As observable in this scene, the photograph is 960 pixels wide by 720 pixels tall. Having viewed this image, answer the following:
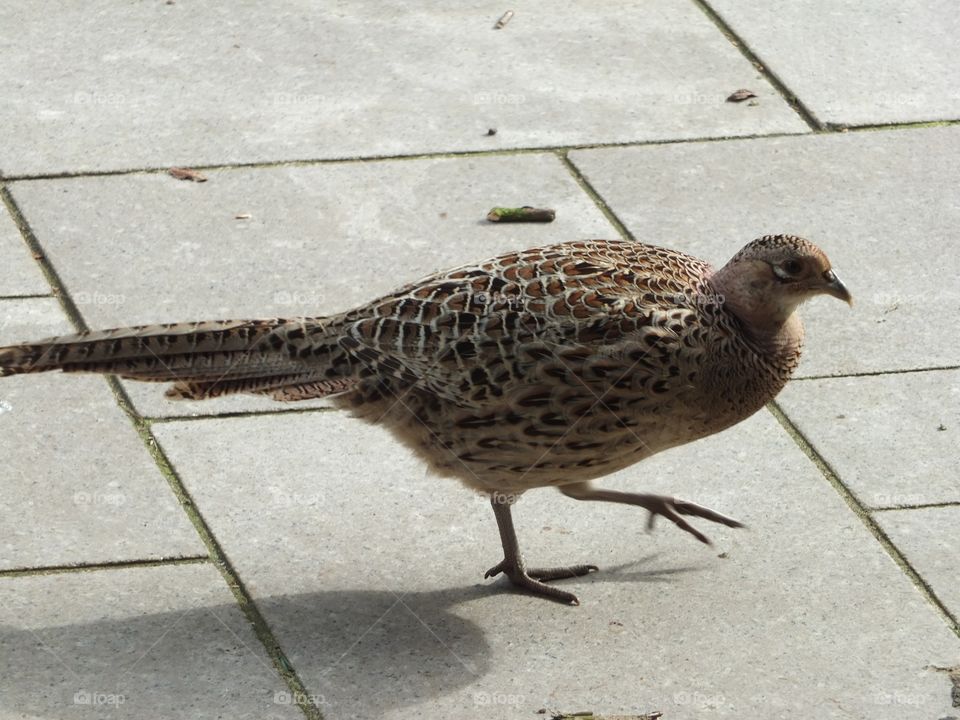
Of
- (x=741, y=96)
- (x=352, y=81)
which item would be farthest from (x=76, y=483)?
(x=741, y=96)

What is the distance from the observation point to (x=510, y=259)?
5.52 m

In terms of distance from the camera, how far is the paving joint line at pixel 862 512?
5.46m

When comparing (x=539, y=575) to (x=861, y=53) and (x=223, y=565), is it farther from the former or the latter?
(x=861, y=53)

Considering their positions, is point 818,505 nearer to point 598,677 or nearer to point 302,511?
point 598,677

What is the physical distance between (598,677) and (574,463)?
2.38 feet

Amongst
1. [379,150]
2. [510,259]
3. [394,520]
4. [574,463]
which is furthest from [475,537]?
[379,150]

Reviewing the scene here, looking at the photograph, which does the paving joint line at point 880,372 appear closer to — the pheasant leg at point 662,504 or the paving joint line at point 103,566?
the pheasant leg at point 662,504

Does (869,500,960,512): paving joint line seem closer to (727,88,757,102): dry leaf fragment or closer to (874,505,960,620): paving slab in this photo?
(874,505,960,620): paving slab

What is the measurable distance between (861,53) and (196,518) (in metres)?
5.61

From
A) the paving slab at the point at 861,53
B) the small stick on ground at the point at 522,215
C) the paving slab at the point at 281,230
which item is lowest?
the paving slab at the point at 281,230

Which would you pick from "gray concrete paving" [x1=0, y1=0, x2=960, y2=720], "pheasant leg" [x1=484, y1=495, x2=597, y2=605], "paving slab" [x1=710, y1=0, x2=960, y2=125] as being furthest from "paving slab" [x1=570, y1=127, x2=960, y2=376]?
"pheasant leg" [x1=484, y1=495, x2=597, y2=605]

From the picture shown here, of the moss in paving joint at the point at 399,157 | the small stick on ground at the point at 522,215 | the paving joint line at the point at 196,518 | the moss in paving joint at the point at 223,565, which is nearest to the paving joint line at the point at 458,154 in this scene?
the moss in paving joint at the point at 399,157

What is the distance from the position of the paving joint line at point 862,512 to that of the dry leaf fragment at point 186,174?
3164mm

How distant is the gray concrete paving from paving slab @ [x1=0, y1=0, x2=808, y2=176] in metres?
0.03
